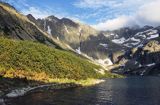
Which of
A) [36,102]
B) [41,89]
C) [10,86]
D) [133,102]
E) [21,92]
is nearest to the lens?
[36,102]

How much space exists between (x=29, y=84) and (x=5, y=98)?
2225 inches

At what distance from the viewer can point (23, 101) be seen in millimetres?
133500

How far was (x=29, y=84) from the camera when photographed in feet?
626

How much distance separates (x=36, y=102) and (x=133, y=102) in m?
42.9

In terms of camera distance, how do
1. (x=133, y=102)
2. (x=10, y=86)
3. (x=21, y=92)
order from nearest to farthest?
(x=133, y=102)
(x=21, y=92)
(x=10, y=86)

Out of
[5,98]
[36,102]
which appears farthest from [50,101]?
[5,98]

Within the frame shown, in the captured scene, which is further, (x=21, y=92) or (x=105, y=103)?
(x=21, y=92)

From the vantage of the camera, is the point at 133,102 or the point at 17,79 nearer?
the point at 133,102

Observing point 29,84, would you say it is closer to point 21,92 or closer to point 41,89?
point 41,89

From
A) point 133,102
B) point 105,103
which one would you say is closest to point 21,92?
point 105,103

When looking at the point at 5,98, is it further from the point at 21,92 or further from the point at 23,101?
the point at 21,92

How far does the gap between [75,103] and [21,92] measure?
35513 mm

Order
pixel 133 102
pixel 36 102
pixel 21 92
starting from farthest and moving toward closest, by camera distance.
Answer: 1. pixel 21 92
2. pixel 133 102
3. pixel 36 102

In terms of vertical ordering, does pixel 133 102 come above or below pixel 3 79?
below
